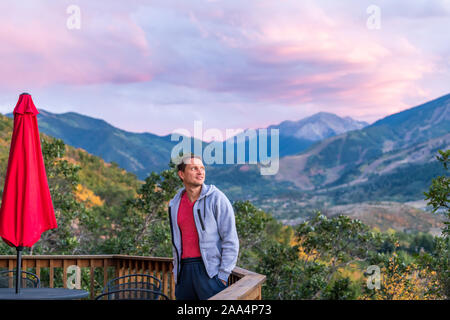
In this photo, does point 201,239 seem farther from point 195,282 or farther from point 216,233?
point 195,282

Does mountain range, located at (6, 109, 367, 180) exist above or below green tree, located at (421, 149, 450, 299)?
above

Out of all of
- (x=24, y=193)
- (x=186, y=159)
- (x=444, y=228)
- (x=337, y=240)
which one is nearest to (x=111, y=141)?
(x=337, y=240)

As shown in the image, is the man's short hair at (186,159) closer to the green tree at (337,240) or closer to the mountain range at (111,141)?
the green tree at (337,240)

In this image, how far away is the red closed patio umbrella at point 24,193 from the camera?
3.49m

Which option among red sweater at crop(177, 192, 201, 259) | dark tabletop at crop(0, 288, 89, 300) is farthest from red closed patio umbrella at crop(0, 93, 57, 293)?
red sweater at crop(177, 192, 201, 259)

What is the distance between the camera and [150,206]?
482 inches

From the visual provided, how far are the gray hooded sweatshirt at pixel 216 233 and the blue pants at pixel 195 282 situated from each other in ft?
0.16

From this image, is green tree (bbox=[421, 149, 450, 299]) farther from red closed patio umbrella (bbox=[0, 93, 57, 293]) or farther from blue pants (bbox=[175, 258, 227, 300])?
red closed patio umbrella (bbox=[0, 93, 57, 293])

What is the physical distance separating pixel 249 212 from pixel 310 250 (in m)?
2.05

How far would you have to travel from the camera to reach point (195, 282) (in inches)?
126

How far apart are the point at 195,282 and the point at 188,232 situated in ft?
1.03

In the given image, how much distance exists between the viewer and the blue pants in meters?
Result: 3.16
